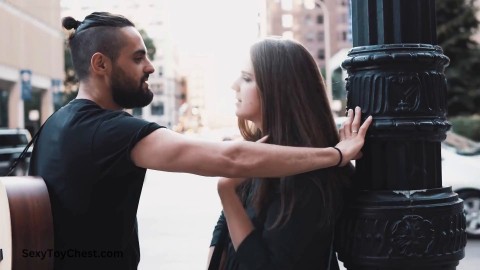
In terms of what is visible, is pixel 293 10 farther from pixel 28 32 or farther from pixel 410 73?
pixel 410 73

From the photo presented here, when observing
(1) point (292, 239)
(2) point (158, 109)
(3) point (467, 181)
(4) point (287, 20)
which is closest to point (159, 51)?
(2) point (158, 109)

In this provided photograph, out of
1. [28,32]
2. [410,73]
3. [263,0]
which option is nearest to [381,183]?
[410,73]

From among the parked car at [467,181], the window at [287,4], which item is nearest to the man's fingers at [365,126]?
the parked car at [467,181]

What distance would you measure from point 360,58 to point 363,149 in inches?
11.3

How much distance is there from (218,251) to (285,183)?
1.41 feet

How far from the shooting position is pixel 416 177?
200 cm

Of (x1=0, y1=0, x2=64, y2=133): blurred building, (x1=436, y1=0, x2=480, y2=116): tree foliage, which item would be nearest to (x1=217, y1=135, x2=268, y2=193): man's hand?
(x1=436, y1=0, x2=480, y2=116): tree foliage

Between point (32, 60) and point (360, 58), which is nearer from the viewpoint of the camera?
point (360, 58)

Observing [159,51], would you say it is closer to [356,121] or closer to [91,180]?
[91,180]

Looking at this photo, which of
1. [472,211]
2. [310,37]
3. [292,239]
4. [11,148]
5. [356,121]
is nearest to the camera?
[292,239]

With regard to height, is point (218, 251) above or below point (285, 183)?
below

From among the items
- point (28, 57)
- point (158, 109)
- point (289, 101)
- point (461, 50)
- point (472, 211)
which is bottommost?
point (158, 109)

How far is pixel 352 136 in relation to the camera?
6.64ft

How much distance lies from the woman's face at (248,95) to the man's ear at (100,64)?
18.4 inches
